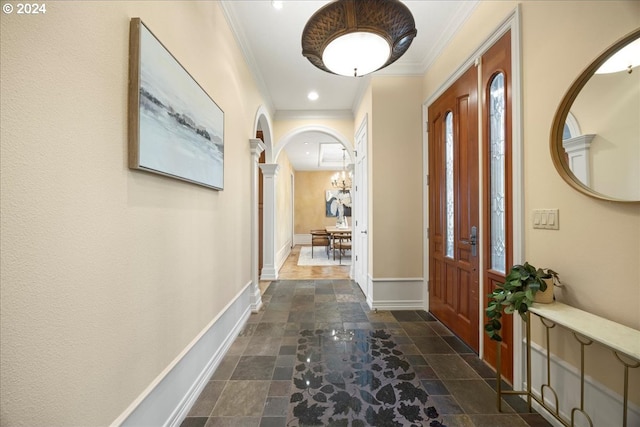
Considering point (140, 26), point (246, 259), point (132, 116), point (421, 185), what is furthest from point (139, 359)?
point (421, 185)

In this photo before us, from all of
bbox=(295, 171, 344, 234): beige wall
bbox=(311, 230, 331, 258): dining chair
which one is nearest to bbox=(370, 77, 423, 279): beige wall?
bbox=(311, 230, 331, 258): dining chair

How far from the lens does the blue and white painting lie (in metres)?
1.08

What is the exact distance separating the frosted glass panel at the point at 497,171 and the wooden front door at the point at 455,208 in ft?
0.52

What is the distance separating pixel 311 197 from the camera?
31.3 feet

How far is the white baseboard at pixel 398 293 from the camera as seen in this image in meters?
3.00

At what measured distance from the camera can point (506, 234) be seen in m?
1.71

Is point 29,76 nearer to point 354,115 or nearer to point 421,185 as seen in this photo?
point 421,185

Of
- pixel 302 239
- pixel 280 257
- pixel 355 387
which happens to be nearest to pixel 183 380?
pixel 355 387

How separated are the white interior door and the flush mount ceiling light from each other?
1.72 meters

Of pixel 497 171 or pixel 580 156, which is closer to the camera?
pixel 580 156

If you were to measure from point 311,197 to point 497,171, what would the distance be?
7.89 m

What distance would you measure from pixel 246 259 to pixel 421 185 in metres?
2.21

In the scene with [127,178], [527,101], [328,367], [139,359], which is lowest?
[328,367]

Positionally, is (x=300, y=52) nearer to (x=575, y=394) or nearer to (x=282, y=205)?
(x=575, y=394)
